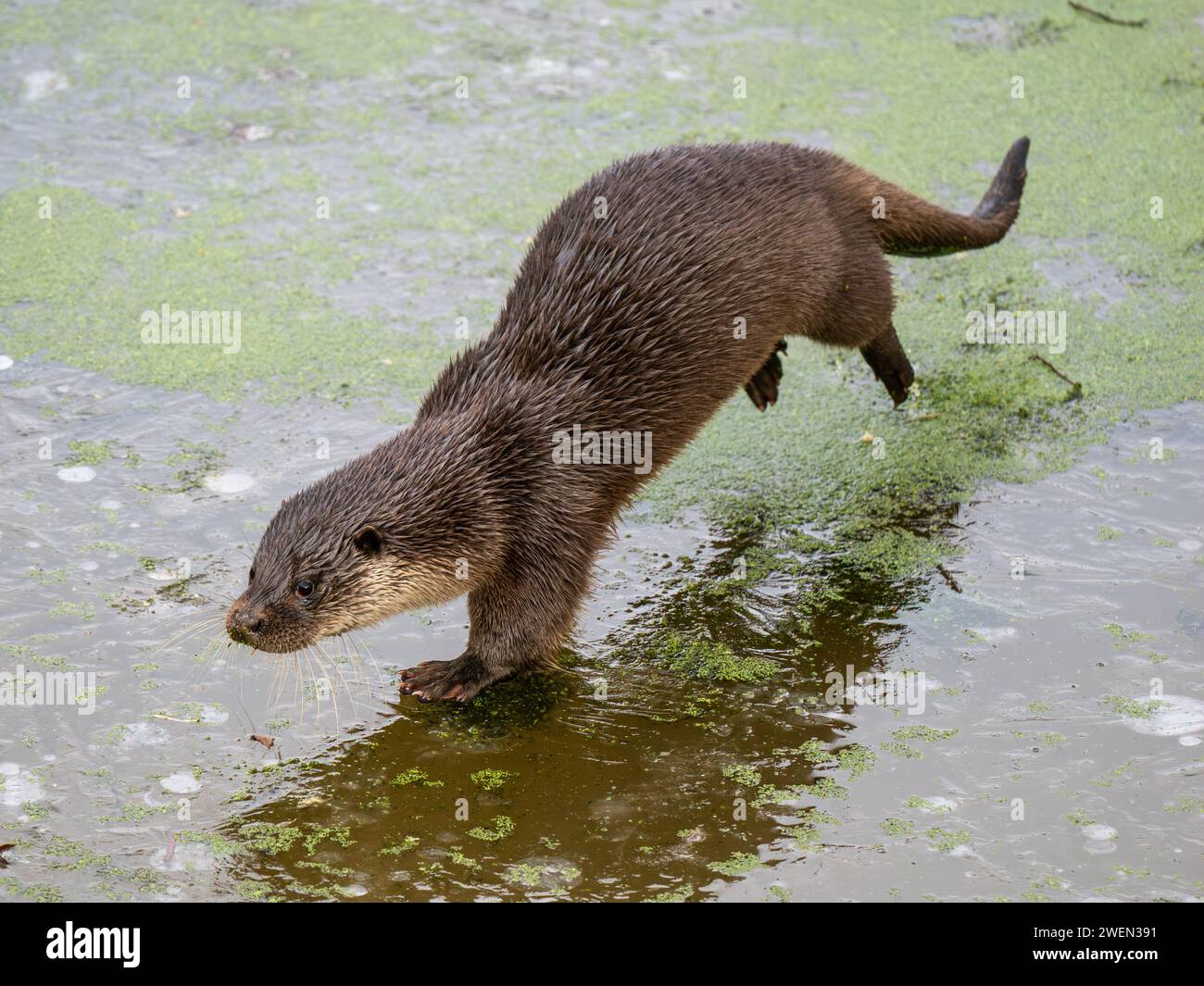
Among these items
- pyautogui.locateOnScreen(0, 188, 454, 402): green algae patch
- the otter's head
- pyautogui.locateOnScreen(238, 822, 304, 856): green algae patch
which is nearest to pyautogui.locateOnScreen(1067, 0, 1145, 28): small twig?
pyautogui.locateOnScreen(0, 188, 454, 402): green algae patch

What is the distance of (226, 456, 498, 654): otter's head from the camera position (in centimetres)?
308

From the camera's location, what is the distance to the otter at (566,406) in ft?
10.3

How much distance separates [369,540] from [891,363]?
1914mm

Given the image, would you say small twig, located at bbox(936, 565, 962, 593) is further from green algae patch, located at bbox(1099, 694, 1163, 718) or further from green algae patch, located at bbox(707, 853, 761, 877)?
green algae patch, located at bbox(707, 853, 761, 877)

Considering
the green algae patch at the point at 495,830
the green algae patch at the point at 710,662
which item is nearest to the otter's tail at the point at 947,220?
the green algae patch at the point at 710,662

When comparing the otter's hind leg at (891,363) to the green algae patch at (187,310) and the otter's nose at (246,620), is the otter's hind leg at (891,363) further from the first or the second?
the otter's nose at (246,620)

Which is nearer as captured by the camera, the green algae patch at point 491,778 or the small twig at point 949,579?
the green algae patch at point 491,778

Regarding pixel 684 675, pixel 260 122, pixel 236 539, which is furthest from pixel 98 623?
pixel 260 122

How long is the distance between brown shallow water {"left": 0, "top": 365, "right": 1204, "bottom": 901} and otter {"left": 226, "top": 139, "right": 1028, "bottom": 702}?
24 cm

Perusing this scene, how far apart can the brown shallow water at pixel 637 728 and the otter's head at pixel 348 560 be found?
0.89 ft

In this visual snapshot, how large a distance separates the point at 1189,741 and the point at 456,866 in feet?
5.32

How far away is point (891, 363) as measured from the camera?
14.3ft

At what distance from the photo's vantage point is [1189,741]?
3.18 meters

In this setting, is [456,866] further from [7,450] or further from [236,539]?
[7,450]
